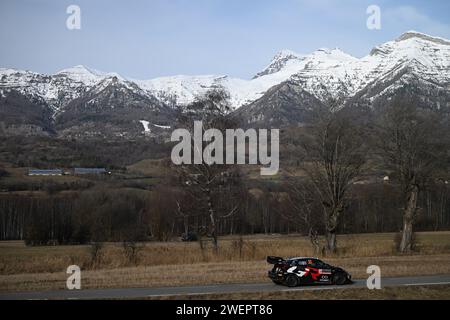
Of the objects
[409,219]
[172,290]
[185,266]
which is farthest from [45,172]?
[172,290]

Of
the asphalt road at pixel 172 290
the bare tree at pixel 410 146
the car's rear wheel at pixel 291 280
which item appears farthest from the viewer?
the bare tree at pixel 410 146

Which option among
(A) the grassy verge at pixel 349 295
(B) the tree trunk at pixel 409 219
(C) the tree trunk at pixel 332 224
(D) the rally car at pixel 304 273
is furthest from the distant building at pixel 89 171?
(A) the grassy verge at pixel 349 295

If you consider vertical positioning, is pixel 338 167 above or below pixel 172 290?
above

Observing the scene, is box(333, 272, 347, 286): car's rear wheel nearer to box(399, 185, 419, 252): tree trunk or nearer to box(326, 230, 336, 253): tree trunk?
box(326, 230, 336, 253): tree trunk

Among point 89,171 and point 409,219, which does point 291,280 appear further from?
point 89,171

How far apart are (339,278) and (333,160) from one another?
59.1 ft

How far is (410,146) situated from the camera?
39.5 meters

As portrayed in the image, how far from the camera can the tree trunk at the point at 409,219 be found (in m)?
39.3

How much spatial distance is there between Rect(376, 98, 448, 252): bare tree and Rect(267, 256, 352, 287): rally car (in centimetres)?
1970

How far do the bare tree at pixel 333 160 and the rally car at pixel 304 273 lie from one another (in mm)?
16408

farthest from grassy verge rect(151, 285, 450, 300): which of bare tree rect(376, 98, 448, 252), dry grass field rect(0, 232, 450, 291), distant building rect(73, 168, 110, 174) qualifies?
distant building rect(73, 168, 110, 174)

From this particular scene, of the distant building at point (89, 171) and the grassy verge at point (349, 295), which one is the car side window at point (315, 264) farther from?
the distant building at point (89, 171)

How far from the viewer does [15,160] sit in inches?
7510
